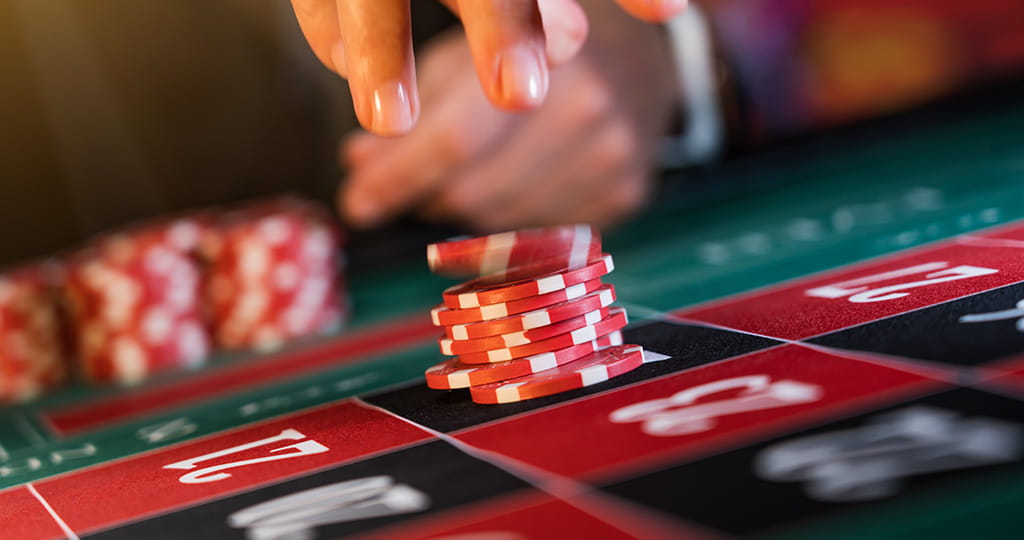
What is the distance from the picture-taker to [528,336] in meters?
1.50

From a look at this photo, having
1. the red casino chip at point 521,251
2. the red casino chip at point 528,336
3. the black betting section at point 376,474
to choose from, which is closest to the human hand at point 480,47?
the red casino chip at point 521,251

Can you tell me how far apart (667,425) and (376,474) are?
1.11 ft

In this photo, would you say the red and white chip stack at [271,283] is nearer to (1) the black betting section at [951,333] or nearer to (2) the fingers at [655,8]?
(2) the fingers at [655,8]

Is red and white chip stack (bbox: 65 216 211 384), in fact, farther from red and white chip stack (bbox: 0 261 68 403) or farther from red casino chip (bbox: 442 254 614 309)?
red casino chip (bbox: 442 254 614 309)

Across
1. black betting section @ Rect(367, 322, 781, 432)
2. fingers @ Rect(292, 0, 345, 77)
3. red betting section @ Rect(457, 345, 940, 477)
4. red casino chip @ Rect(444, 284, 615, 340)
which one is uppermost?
fingers @ Rect(292, 0, 345, 77)

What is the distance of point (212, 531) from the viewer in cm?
111

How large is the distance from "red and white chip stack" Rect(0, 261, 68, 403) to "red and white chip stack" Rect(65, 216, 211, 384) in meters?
0.06

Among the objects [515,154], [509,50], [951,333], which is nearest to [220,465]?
[509,50]

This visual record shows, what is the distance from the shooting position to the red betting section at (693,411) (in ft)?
3.57

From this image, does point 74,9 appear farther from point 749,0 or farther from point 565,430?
point 565,430

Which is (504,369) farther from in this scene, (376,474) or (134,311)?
(134,311)

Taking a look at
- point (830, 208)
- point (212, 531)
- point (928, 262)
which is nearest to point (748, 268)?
point (928, 262)

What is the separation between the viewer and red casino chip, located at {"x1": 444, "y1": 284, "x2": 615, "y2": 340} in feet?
4.89

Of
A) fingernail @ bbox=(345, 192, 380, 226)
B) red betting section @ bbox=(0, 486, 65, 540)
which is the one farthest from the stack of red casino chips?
fingernail @ bbox=(345, 192, 380, 226)
